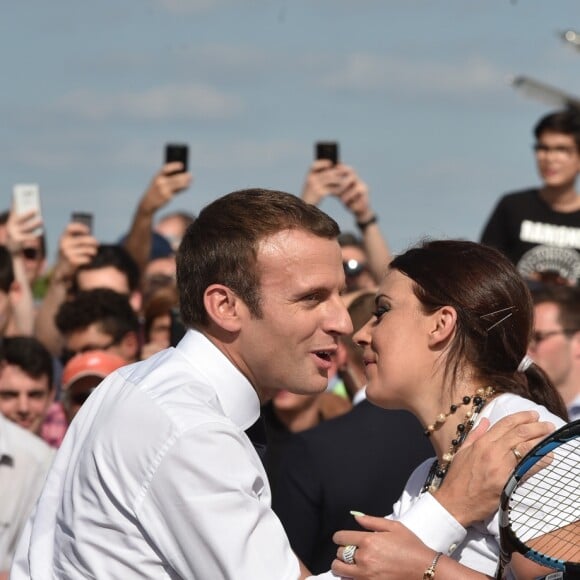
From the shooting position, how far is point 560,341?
24.8 feet

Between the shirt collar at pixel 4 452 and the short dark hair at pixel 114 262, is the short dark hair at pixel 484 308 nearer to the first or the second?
the shirt collar at pixel 4 452

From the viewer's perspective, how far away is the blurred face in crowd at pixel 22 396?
24.0 ft

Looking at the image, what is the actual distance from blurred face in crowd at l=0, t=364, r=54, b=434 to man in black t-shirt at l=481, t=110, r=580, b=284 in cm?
344

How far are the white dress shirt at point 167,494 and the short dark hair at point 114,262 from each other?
5550mm

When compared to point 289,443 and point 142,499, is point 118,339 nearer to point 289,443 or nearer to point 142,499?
point 289,443

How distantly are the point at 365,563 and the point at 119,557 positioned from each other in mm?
632

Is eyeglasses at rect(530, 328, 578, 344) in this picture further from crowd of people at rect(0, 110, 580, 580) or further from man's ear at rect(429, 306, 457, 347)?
man's ear at rect(429, 306, 457, 347)

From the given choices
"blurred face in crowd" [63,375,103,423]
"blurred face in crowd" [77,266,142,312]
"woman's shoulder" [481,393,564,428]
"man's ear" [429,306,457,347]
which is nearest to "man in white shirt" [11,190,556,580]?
"woman's shoulder" [481,393,564,428]

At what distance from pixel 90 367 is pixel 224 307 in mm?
3540

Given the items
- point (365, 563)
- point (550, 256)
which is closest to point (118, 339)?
point (550, 256)

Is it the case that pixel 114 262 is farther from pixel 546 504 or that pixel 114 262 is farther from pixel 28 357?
pixel 546 504

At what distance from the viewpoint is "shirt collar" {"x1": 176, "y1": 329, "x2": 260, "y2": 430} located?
350 centimetres

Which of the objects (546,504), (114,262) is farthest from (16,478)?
(546,504)

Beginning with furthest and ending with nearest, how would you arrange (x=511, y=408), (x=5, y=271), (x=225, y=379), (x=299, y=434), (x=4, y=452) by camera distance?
1. (x=5, y=271)
2. (x=4, y=452)
3. (x=299, y=434)
4. (x=511, y=408)
5. (x=225, y=379)
